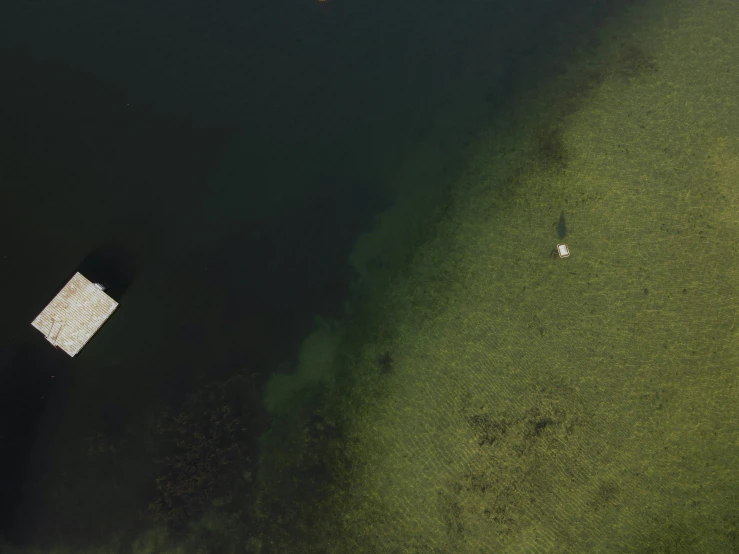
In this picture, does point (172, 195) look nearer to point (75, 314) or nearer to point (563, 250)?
point (75, 314)

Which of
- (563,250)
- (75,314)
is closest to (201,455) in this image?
(75,314)

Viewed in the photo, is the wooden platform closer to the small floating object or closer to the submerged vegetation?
the submerged vegetation

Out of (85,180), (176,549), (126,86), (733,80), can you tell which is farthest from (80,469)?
(733,80)

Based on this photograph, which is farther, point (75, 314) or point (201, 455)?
point (201, 455)

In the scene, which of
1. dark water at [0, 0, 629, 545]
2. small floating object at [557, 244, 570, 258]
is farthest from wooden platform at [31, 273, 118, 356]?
small floating object at [557, 244, 570, 258]

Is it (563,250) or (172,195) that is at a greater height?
(172,195)

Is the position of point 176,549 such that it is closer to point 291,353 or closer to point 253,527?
point 253,527

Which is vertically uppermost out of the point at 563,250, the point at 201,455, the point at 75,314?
the point at 75,314
